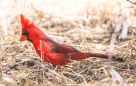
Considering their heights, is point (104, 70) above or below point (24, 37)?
below

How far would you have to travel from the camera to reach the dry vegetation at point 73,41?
136 inches

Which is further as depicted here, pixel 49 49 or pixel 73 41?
pixel 73 41

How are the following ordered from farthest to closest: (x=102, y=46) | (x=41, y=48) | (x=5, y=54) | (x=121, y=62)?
1. (x=102, y=46)
2. (x=5, y=54)
3. (x=121, y=62)
4. (x=41, y=48)

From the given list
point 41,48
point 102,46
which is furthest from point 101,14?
point 41,48

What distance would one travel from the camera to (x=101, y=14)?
545 cm

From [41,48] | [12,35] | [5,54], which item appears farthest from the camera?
[12,35]

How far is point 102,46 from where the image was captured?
4.50 m

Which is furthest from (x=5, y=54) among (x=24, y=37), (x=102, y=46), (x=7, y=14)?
(x=7, y=14)

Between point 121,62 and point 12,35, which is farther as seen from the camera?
point 12,35

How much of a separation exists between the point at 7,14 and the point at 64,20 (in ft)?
2.51

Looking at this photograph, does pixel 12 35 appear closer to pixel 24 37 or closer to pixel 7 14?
pixel 7 14

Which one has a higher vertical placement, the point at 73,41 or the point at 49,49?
the point at 49,49

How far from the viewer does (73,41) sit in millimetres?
4758

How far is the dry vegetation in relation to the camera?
3.46 meters
